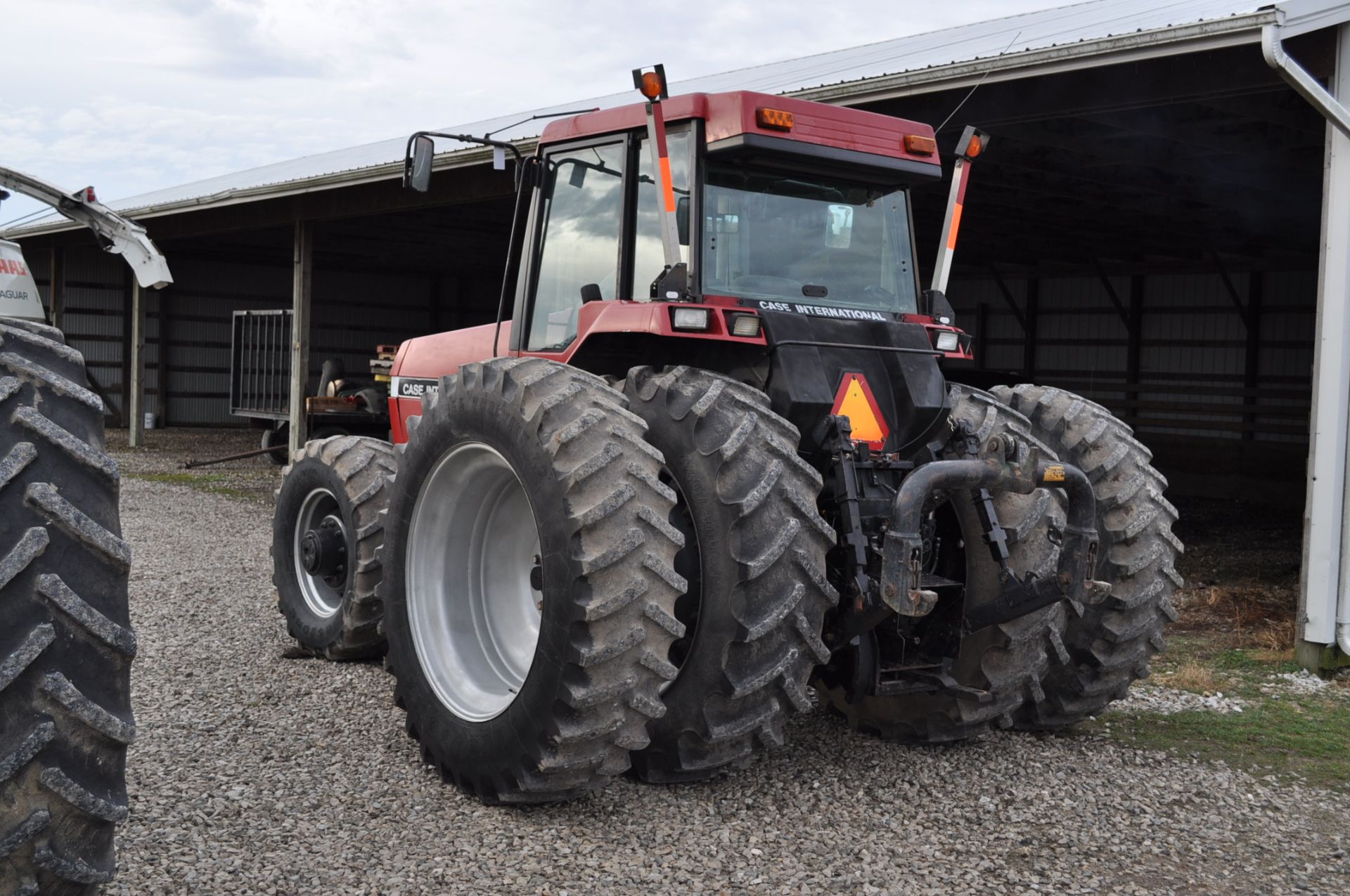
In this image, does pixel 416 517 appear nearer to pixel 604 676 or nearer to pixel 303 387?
pixel 604 676

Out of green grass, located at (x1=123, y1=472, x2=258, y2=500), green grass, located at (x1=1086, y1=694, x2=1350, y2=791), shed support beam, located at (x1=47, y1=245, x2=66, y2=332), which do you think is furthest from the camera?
shed support beam, located at (x1=47, y1=245, x2=66, y2=332)

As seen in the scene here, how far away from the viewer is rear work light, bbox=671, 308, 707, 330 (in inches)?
167

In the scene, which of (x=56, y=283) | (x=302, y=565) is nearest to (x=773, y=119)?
(x=302, y=565)

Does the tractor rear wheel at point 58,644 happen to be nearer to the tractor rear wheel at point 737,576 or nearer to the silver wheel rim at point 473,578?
the tractor rear wheel at point 737,576

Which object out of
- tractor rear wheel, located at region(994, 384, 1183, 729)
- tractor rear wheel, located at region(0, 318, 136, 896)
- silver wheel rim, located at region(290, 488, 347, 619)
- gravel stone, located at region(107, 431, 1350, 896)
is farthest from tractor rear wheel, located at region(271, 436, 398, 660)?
tractor rear wheel, located at region(0, 318, 136, 896)

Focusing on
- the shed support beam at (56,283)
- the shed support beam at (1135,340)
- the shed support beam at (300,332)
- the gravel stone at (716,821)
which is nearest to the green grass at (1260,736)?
the gravel stone at (716,821)

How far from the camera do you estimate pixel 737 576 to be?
154 inches

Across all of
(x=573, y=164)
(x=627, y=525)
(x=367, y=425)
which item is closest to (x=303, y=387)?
(x=367, y=425)

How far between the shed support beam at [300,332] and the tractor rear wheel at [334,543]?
32.8ft

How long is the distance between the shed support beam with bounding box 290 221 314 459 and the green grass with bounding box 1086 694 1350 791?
41.8ft

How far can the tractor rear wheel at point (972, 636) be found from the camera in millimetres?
4391

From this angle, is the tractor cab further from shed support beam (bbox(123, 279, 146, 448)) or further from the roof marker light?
shed support beam (bbox(123, 279, 146, 448))

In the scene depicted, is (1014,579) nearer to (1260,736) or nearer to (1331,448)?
(1260,736)

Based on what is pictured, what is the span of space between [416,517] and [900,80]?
17.4 feet
